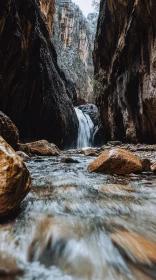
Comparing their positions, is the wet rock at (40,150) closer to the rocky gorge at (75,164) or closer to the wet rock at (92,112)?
the rocky gorge at (75,164)

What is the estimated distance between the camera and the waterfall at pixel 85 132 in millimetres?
17625

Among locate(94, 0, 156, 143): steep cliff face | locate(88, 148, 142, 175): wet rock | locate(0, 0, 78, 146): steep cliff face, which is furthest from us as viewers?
locate(94, 0, 156, 143): steep cliff face

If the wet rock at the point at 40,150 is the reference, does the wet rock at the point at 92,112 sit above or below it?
above

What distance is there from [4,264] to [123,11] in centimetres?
1203

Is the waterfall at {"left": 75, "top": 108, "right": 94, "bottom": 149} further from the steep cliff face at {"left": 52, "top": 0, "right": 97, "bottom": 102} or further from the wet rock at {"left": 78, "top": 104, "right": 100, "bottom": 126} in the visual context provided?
the steep cliff face at {"left": 52, "top": 0, "right": 97, "bottom": 102}

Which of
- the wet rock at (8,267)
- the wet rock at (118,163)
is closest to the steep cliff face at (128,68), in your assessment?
the wet rock at (118,163)

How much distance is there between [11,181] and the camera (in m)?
1.33

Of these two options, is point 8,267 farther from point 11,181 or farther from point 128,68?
point 128,68

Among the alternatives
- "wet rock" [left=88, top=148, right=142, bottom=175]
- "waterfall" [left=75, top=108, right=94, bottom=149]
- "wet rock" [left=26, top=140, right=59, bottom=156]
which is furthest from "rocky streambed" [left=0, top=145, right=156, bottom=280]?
"waterfall" [left=75, top=108, right=94, bottom=149]

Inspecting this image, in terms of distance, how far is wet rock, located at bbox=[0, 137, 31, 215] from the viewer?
128 cm

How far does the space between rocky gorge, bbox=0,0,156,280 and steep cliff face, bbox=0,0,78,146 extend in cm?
5

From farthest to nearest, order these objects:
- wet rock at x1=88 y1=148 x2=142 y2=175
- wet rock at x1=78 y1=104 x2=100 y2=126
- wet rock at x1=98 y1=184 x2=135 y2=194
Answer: wet rock at x1=78 y1=104 x2=100 y2=126 → wet rock at x1=88 y1=148 x2=142 y2=175 → wet rock at x1=98 y1=184 x2=135 y2=194

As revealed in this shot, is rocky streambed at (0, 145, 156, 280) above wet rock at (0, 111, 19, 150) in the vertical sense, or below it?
below

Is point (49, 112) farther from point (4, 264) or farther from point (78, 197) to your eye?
point (4, 264)
